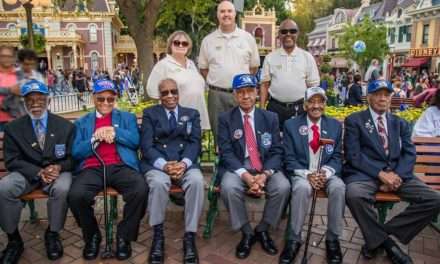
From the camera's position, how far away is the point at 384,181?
3.44 meters

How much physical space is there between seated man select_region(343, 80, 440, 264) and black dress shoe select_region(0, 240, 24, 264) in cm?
303

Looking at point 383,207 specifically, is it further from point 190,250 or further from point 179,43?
point 179,43

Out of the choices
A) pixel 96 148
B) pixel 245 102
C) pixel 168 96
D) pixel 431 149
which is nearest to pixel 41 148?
pixel 96 148

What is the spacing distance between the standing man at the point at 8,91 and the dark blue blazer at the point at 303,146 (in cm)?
311

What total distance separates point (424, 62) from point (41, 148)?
3638 centimetres

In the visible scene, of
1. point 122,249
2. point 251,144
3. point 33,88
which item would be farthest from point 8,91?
point 251,144

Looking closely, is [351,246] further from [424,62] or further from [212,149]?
[424,62]

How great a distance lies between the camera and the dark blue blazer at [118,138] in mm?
3654

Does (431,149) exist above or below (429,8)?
below

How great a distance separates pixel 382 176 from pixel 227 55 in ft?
7.16

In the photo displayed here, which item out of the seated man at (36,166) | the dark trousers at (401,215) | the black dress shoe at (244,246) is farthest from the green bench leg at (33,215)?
the dark trousers at (401,215)

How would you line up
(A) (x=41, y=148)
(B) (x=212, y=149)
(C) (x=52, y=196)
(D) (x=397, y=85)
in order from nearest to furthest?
(C) (x=52, y=196), (A) (x=41, y=148), (B) (x=212, y=149), (D) (x=397, y=85)

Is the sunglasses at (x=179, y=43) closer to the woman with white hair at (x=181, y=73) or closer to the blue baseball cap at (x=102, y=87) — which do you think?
the woman with white hair at (x=181, y=73)

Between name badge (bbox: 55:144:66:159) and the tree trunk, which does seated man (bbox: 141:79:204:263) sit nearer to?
name badge (bbox: 55:144:66:159)
